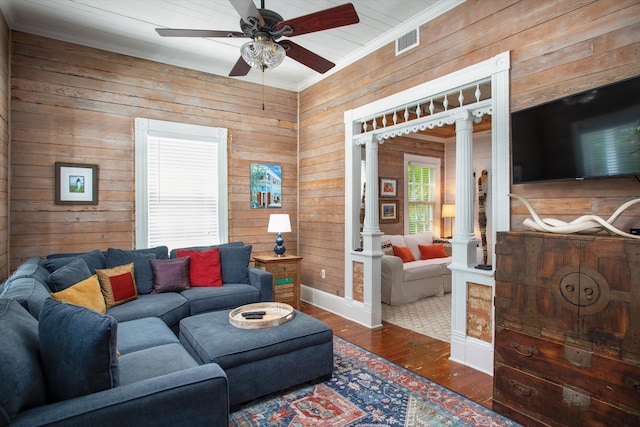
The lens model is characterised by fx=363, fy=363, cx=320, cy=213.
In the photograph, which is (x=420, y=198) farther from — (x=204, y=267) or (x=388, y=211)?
(x=204, y=267)

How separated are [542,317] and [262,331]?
5.97 feet

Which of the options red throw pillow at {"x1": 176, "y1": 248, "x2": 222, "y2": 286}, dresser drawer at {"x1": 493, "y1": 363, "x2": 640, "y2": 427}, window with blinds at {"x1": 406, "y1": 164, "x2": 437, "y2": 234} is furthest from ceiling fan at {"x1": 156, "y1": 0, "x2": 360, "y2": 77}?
window with blinds at {"x1": 406, "y1": 164, "x2": 437, "y2": 234}

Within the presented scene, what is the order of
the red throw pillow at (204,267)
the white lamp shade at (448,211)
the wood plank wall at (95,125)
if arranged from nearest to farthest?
the wood plank wall at (95,125), the red throw pillow at (204,267), the white lamp shade at (448,211)

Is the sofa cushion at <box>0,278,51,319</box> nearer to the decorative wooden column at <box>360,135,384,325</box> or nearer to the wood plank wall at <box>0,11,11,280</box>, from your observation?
the wood plank wall at <box>0,11,11,280</box>

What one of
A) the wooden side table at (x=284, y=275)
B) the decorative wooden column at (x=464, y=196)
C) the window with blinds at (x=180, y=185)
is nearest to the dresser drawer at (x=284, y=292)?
the wooden side table at (x=284, y=275)

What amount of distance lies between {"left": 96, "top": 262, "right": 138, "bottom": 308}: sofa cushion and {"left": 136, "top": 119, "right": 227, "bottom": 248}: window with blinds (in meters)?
0.91

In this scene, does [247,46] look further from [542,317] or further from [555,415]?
[555,415]

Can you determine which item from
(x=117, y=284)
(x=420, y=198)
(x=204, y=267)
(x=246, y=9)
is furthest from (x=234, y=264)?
(x=420, y=198)

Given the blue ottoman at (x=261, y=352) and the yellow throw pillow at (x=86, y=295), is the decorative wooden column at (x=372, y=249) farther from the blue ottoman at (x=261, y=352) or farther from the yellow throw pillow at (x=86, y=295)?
the yellow throw pillow at (x=86, y=295)

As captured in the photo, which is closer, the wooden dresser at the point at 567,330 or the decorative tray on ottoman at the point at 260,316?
the wooden dresser at the point at 567,330

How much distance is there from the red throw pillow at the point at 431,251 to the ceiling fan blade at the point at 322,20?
4.35 m

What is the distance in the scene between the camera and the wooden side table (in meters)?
4.55

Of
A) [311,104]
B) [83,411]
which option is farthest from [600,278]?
[311,104]

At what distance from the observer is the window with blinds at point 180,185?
4305 mm
